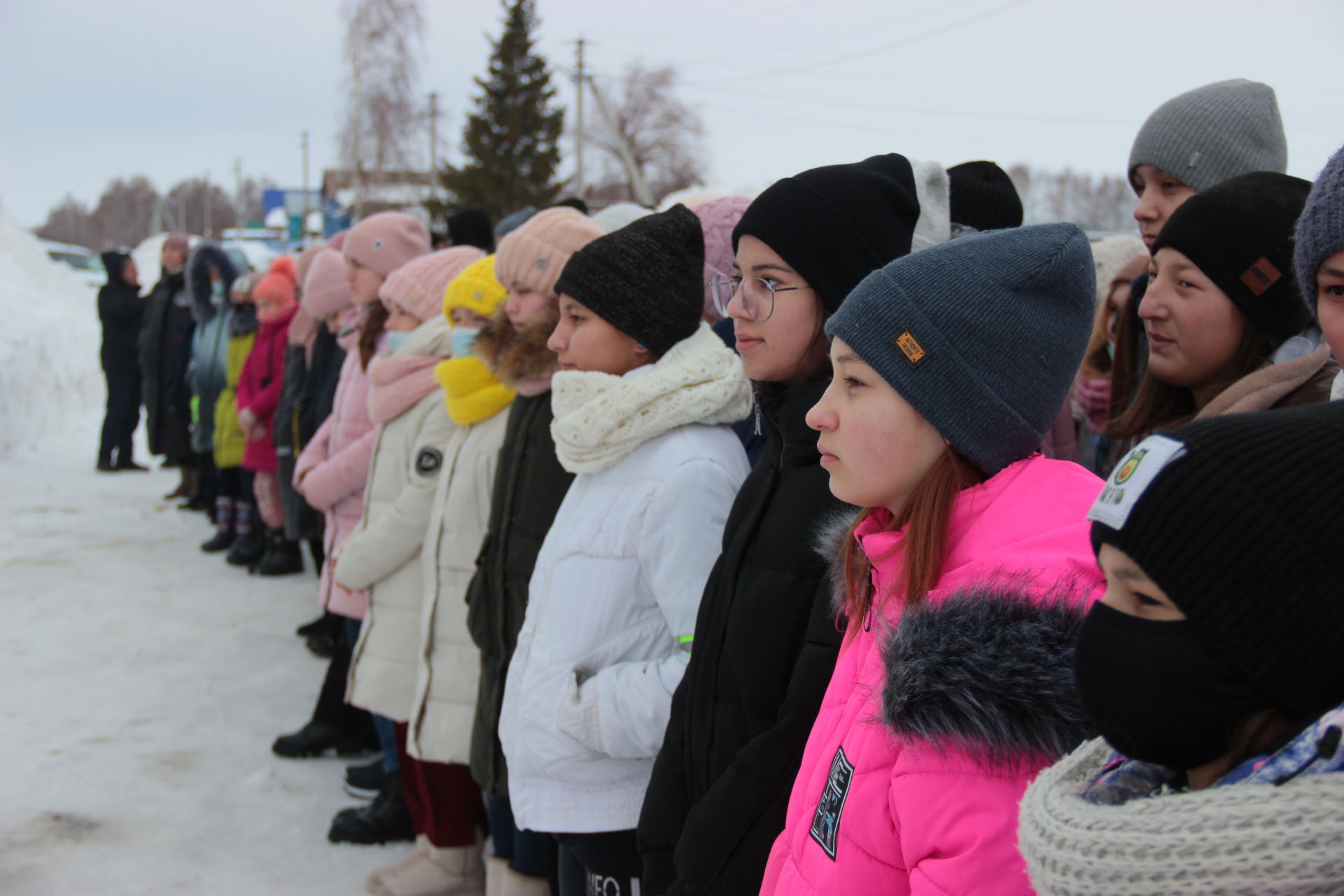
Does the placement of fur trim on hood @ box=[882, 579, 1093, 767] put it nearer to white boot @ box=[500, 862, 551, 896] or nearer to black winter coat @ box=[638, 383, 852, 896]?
black winter coat @ box=[638, 383, 852, 896]

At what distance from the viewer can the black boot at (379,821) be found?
149 inches

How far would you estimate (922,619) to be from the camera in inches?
46.2

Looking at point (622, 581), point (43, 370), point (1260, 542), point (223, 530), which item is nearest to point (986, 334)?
point (1260, 542)

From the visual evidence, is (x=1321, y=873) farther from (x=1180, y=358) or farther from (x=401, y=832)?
(x=401, y=832)

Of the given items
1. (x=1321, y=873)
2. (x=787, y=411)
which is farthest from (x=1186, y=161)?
(x=1321, y=873)

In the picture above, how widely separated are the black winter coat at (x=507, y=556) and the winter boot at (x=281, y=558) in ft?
16.4

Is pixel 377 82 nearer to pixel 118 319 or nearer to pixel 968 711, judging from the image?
pixel 118 319

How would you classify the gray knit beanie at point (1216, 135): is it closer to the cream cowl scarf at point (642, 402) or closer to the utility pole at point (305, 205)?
the cream cowl scarf at point (642, 402)

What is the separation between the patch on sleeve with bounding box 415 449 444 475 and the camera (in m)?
3.56

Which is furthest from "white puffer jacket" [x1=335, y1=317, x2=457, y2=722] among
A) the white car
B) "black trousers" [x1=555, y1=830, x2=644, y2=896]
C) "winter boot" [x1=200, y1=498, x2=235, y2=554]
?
the white car

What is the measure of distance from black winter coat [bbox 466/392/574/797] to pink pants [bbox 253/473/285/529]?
450cm

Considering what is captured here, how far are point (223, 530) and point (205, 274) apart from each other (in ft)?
7.26

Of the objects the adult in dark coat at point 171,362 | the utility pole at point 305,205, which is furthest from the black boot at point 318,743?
the utility pole at point 305,205

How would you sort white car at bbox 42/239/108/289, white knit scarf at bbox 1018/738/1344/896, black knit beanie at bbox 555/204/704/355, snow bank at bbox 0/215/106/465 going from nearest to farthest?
white knit scarf at bbox 1018/738/1344/896 < black knit beanie at bbox 555/204/704/355 < snow bank at bbox 0/215/106/465 < white car at bbox 42/239/108/289
